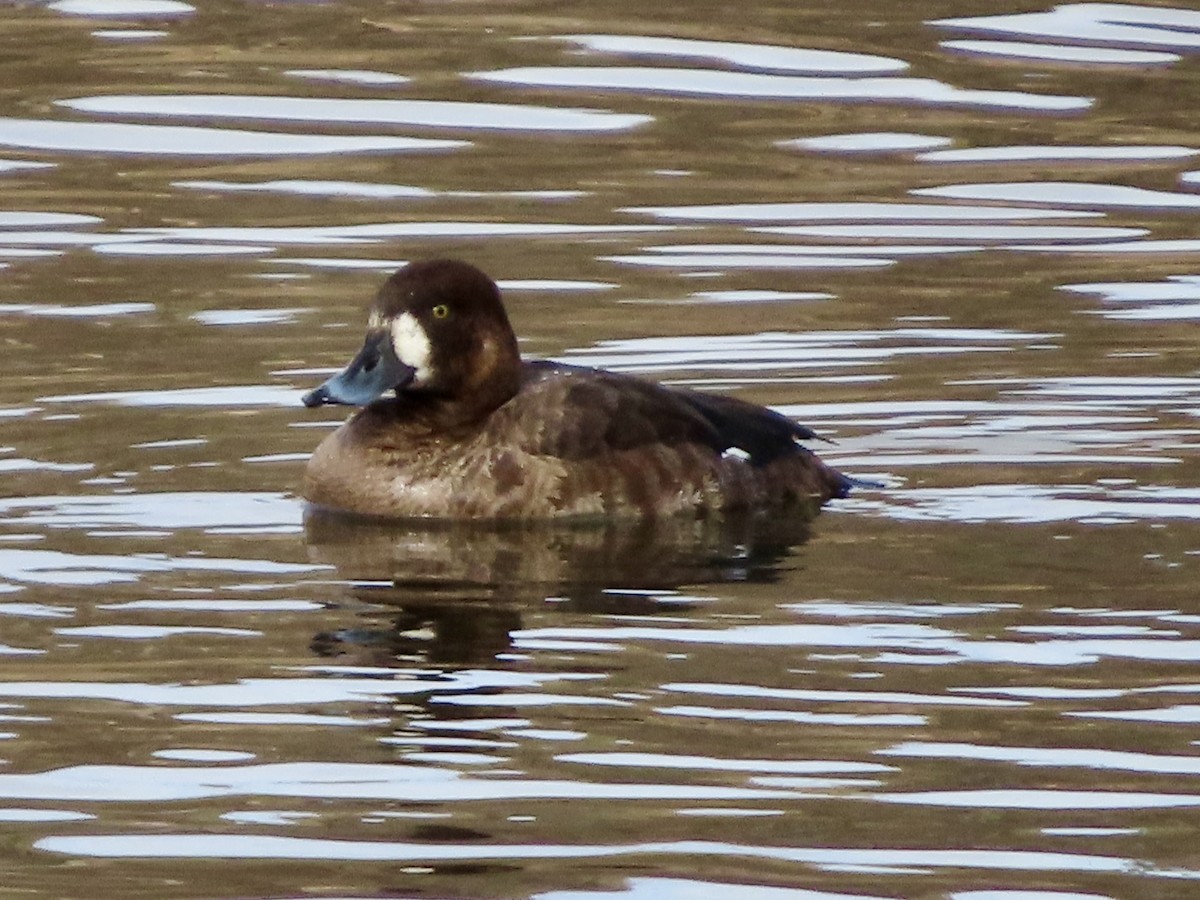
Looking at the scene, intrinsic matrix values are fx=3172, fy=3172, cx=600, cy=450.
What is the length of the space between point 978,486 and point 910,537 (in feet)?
2.63

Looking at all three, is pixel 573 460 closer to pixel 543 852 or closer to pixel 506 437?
pixel 506 437

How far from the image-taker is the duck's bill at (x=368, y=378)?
32.3 feet

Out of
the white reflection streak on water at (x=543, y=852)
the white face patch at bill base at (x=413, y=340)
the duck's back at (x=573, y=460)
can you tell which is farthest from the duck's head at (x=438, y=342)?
the white reflection streak on water at (x=543, y=852)

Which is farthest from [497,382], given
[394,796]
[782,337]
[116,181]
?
[116,181]

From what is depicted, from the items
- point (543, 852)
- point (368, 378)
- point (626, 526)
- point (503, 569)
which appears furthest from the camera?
point (368, 378)

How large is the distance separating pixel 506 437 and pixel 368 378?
492 millimetres

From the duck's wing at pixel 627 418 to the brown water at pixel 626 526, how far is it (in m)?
0.33

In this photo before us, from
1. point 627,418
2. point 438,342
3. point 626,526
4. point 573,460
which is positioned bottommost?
point 626,526

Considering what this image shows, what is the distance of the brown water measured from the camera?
645 centimetres

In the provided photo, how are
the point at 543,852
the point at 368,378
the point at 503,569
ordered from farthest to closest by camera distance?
the point at 368,378, the point at 503,569, the point at 543,852

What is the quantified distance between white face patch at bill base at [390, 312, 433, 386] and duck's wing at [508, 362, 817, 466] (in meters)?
0.32

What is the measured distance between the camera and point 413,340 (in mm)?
9984

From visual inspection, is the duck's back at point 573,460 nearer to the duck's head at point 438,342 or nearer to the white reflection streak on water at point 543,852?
the duck's head at point 438,342

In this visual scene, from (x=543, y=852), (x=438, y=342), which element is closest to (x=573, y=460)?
(x=438, y=342)
